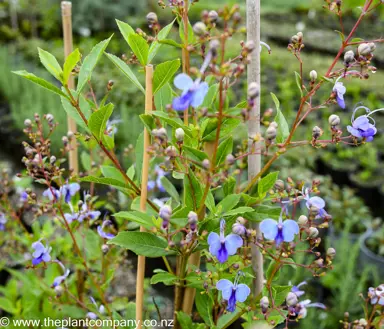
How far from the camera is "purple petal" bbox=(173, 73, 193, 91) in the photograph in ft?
2.07

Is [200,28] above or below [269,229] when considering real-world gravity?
above

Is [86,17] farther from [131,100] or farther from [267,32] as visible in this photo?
[131,100]

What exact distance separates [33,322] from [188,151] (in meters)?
0.76

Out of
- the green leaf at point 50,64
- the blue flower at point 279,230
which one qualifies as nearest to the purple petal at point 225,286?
the blue flower at point 279,230

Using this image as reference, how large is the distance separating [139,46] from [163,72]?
0.06m

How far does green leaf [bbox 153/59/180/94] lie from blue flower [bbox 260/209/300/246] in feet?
0.89

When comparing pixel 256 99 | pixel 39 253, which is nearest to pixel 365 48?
pixel 256 99

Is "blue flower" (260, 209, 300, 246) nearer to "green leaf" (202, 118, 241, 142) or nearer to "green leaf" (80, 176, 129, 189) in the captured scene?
"green leaf" (202, 118, 241, 142)

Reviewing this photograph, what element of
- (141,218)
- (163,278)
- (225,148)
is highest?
(225,148)

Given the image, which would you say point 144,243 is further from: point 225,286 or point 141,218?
point 225,286

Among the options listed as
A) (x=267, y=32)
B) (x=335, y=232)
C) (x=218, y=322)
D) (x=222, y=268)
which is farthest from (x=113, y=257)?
(x=267, y=32)

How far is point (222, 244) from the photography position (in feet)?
2.52

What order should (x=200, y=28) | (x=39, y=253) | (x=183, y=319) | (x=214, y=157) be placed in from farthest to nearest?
1. (x=39, y=253)
2. (x=183, y=319)
3. (x=214, y=157)
4. (x=200, y=28)

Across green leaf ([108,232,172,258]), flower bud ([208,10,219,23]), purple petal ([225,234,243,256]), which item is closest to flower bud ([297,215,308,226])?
purple petal ([225,234,243,256])
